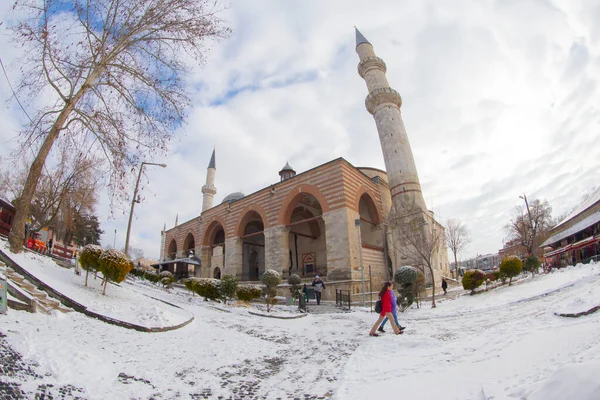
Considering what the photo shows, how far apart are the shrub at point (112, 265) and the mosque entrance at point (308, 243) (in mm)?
19288

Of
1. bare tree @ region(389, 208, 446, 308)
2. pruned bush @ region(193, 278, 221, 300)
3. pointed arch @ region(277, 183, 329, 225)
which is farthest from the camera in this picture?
pointed arch @ region(277, 183, 329, 225)

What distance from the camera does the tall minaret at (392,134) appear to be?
22031 mm

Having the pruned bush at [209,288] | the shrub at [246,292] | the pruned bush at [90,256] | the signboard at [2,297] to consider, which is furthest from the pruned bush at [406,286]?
the signboard at [2,297]

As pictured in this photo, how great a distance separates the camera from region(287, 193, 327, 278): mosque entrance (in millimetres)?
27987

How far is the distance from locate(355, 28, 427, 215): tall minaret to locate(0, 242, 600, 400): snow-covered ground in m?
16.2

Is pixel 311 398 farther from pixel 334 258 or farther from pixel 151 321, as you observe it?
pixel 334 258

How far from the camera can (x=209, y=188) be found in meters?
38.7

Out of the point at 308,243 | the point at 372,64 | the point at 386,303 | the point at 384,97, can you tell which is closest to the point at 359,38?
the point at 372,64

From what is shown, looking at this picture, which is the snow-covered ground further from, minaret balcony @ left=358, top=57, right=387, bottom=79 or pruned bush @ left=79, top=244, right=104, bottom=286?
minaret balcony @ left=358, top=57, right=387, bottom=79

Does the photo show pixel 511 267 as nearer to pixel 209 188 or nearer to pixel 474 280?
pixel 474 280

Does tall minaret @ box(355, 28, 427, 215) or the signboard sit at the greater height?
tall minaret @ box(355, 28, 427, 215)

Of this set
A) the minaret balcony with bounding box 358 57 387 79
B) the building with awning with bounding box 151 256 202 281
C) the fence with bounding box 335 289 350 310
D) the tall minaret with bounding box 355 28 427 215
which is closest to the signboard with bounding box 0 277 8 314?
the fence with bounding box 335 289 350 310

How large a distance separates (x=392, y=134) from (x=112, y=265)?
66.3 ft

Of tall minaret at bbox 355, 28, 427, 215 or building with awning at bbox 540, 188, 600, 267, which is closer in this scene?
building with awning at bbox 540, 188, 600, 267
